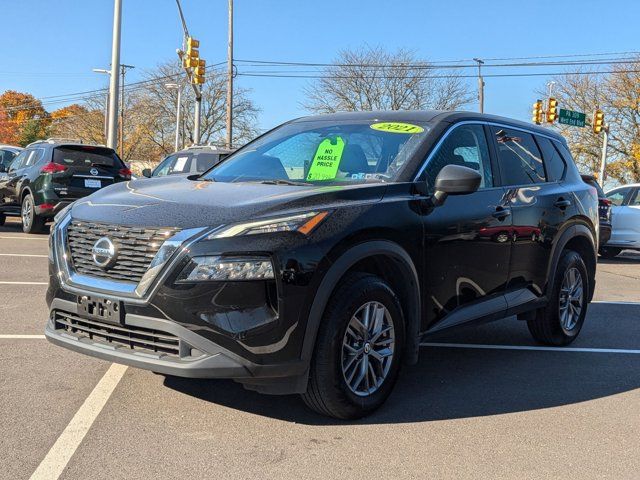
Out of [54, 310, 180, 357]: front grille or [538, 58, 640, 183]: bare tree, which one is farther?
[538, 58, 640, 183]: bare tree

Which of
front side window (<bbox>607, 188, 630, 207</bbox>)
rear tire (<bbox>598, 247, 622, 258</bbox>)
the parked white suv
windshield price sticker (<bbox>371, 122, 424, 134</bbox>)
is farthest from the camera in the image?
rear tire (<bbox>598, 247, 622, 258</bbox>)

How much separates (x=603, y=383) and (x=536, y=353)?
0.85 m

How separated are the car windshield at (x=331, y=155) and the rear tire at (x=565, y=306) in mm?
1999

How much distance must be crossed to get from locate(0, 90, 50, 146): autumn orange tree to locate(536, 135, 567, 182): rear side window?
8310 centimetres

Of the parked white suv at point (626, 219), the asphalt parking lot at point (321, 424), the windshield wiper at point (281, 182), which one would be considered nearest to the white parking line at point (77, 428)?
the asphalt parking lot at point (321, 424)

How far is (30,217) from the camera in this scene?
1308cm

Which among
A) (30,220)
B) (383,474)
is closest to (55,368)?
(383,474)

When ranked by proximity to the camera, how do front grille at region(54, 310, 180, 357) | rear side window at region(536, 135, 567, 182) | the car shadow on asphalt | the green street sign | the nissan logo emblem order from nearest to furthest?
1. front grille at region(54, 310, 180, 357)
2. the nissan logo emblem
3. the car shadow on asphalt
4. rear side window at region(536, 135, 567, 182)
5. the green street sign

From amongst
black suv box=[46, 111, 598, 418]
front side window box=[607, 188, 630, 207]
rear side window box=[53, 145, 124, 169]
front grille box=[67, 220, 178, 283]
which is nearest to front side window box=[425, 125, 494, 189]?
black suv box=[46, 111, 598, 418]

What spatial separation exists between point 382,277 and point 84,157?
10.5m

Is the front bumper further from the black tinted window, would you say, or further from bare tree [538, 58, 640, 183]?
bare tree [538, 58, 640, 183]

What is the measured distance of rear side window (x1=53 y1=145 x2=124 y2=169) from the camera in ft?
42.3

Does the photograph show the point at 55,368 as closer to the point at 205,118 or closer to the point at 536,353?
the point at 536,353

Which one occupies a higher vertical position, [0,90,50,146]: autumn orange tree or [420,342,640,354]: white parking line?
[0,90,50,146]: autumn orange tree
